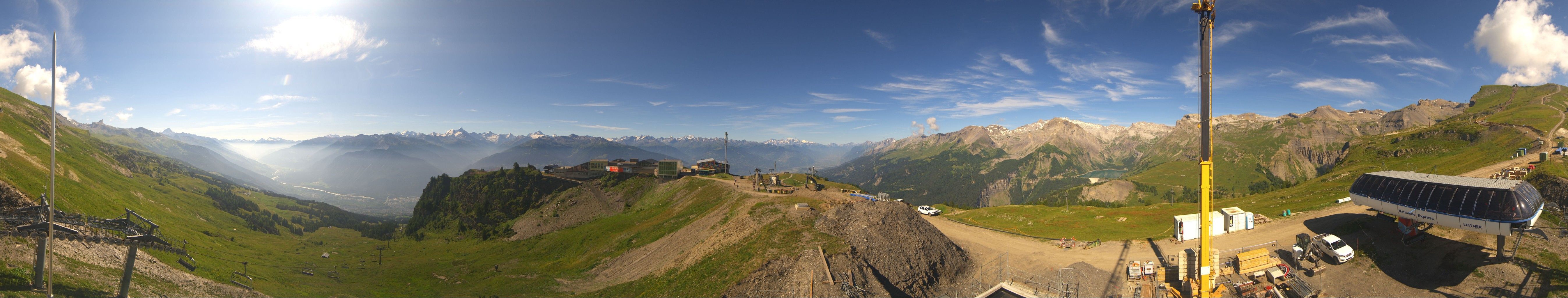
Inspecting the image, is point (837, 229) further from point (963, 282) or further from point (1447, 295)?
point (1447, 295)

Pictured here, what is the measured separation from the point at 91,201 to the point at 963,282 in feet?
350

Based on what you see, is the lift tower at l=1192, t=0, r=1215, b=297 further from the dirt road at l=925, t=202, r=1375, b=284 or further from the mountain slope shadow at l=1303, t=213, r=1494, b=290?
the mountain slope shadow at l=1303, t=213, r=1494, b=290

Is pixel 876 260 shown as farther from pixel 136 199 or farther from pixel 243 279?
pixel 136 199

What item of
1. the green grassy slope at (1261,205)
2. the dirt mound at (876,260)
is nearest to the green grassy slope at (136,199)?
the dirt mound at (876,260)

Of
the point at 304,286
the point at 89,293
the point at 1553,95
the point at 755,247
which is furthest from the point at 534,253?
the point at 1553,95

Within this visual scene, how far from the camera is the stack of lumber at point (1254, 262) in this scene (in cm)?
3266

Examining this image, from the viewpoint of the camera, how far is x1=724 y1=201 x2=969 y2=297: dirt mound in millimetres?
30516

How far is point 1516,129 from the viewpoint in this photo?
10156 cm

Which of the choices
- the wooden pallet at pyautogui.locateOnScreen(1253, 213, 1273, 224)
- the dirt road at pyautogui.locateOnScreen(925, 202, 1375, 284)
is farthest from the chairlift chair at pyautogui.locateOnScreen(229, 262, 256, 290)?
the wooden pallet at pyautogui.locateOnScreen(1253, 213, 1273, 224)

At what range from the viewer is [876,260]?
3453 cm

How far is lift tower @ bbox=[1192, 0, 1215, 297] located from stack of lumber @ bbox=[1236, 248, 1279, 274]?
3.80 metres

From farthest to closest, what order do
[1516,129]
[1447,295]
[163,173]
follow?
[163,173], [1516,129], [1447,295]

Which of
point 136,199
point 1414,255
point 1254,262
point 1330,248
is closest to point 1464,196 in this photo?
point 1414,255

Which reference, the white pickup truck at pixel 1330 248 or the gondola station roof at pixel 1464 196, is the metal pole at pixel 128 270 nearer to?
the white pickup truck at pixel 1330 248
